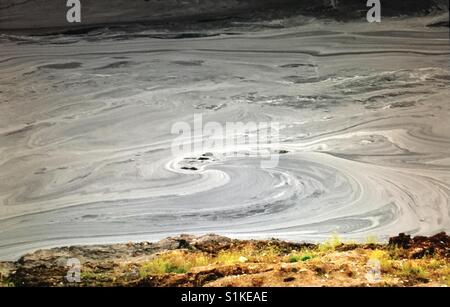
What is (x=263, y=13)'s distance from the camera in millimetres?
3607

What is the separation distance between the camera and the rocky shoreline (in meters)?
3.03

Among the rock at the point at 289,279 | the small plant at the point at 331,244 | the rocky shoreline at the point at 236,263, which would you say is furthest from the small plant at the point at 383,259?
the rock at the point at 289,279

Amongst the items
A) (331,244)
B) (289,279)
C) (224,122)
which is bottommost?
(289,279)

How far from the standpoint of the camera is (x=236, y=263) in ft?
10.2

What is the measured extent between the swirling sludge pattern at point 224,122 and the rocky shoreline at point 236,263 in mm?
70

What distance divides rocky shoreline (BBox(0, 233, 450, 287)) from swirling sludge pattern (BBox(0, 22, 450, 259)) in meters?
0.07

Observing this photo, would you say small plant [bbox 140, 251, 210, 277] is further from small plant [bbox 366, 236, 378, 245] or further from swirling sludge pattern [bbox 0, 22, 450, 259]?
small plant [bbox 366, 236, 378, 245]

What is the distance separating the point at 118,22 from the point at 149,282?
1711mm

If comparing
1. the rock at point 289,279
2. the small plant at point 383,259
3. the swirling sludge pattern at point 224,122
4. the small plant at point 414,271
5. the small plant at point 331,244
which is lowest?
the rock at point 289,279

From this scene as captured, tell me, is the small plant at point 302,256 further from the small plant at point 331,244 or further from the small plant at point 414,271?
the small plant at point 414,271

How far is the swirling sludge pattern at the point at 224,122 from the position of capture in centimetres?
321

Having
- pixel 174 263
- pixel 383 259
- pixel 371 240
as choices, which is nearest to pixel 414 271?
pixel 383 259

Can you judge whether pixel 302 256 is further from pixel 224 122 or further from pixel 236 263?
pixel 224 122

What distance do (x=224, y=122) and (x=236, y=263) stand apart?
0.89 meters
